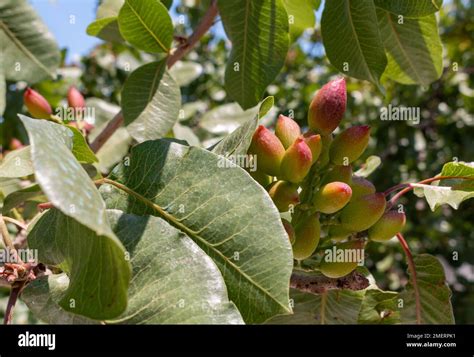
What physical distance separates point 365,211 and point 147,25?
473 mm

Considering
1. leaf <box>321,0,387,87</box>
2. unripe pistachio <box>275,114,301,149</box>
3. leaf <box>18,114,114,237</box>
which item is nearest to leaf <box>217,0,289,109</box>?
leaf <box>321,0,387,87</box>

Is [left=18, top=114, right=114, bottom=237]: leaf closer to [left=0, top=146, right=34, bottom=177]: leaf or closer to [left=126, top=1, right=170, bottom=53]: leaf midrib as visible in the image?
[left=0, top=146, right=34, bottom=177]: leaf

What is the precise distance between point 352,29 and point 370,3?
5 cm

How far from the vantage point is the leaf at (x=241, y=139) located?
27.7 inches

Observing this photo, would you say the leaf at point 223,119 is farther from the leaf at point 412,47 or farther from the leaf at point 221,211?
the leaf at point 221,211

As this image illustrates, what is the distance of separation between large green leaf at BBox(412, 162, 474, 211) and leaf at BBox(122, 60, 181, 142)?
16.3 inches

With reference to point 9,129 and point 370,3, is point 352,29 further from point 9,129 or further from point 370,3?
point 9,129

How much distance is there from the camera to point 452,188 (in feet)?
2.71

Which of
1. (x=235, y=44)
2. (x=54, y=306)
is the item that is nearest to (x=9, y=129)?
(x=235, y=44)

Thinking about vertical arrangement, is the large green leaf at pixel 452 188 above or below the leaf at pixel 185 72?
below

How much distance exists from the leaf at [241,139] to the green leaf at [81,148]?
173 millimetres

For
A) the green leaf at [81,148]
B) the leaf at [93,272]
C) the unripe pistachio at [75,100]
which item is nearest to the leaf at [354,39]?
the green leaf at [81,148]

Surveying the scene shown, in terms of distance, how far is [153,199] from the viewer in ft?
2.34

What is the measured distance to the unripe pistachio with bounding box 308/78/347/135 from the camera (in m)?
0.81
